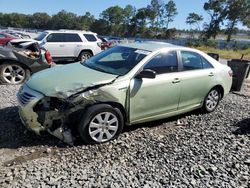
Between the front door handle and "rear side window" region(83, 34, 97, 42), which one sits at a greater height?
the front door handle

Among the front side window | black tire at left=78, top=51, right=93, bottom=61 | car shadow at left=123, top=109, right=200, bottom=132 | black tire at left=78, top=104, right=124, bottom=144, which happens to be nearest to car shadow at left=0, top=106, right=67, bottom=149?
black tire at left=78, top=104, right=124, bottom=144

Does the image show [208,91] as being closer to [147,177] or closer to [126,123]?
[126,123]

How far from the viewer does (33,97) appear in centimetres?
424

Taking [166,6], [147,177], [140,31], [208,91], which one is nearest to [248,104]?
[208,91]

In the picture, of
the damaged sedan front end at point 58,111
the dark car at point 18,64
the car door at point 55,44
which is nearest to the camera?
the damaged sedan front end at point 58,111

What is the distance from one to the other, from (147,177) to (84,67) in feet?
7.92

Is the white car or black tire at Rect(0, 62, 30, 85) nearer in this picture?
black tire at Rect(0, 62, 30, 85)

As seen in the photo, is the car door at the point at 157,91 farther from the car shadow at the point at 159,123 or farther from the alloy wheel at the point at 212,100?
the alloy wheel at the point at 212,100

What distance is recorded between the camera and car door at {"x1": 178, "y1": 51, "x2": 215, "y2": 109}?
18.1 ft

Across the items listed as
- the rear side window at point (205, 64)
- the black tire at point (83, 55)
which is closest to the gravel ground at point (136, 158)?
the rear side window at point (205, 64)

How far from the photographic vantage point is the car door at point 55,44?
13258 mm

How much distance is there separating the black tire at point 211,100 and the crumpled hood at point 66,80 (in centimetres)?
253

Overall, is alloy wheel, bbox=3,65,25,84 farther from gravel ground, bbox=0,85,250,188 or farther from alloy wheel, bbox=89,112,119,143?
alloy wheel, bbox=89,112,119,143

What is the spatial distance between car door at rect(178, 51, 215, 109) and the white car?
8.70m
